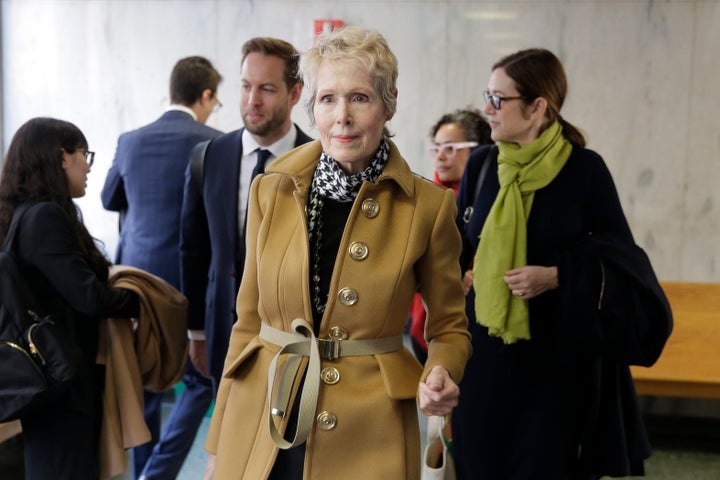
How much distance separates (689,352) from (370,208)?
3.84m

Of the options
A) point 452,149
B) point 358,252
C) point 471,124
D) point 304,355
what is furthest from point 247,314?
point 471,124

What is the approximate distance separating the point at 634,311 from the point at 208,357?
1640mm

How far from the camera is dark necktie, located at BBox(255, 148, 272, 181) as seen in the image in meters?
3.04

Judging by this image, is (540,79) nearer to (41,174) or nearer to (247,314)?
(247,314)

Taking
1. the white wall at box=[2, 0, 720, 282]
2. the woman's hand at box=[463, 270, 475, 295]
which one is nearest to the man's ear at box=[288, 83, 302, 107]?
the woman's hand at box=[463, 270, 475, 295]

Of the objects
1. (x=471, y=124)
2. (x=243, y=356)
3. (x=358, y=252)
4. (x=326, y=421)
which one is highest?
(x=471, y=124)

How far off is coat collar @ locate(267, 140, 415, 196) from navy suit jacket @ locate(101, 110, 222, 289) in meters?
2.16

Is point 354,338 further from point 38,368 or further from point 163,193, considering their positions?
point 163,193

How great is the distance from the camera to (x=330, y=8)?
601 centimetres

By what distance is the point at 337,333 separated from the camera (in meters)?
1.87

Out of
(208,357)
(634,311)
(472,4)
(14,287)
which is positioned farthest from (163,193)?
(472,4)

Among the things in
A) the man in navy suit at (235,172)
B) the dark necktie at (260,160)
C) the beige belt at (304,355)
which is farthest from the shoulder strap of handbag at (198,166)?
the beige belt at (304,355)

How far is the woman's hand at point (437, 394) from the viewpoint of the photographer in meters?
1.75

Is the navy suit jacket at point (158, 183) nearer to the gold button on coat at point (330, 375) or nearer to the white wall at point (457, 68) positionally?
the white wall at point (457, 68)
